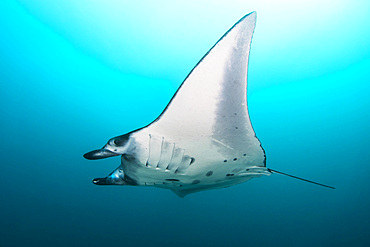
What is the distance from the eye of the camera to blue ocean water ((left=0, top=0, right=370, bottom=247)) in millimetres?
8570

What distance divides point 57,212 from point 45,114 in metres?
6.58

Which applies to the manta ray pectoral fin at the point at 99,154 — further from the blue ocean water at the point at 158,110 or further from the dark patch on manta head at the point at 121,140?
the blue ocean water at the point at 158,110

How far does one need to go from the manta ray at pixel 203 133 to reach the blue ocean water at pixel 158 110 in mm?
7359

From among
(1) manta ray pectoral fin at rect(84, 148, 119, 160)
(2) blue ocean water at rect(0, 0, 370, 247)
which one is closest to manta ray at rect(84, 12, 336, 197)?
(1) manta ray pectoral fin at rect(84, 148, 119, 160)

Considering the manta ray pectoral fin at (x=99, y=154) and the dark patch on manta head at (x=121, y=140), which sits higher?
the dark patch on manta head at (x=121, y=140)

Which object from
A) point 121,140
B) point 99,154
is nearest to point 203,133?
point 121,140

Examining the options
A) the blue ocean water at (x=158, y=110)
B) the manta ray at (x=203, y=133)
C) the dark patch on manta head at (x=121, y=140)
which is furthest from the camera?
the blue ocean water at (x=158, y=110)

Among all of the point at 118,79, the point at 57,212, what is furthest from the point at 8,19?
the point at 57,212

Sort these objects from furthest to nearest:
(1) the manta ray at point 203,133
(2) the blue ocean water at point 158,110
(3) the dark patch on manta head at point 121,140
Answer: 1. (2) the blue ocean water at point 158,110
2. (3) the dark patch on manta head at point 121,140
3. (1) the manta ray at point 203,133

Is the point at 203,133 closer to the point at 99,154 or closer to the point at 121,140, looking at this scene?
the point at 121,140

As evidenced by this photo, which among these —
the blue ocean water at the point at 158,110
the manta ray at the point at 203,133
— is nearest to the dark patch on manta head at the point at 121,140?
the manta ray at the point at 203,133

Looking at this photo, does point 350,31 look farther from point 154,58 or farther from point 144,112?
point 144,112

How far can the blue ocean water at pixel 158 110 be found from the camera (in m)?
8.57

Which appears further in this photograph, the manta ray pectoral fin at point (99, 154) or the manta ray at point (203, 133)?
the manta ray pectoral fin at point (99, 154)
